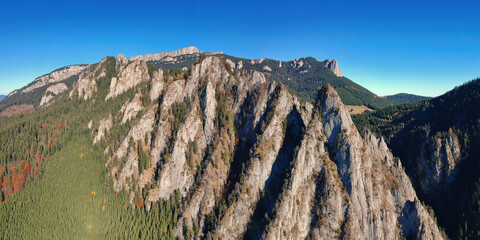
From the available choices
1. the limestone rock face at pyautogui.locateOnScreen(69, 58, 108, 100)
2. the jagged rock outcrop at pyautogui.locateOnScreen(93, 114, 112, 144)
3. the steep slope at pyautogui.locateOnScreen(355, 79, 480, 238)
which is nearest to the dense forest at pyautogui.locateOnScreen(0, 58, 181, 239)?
the jagged rock outcrop at pyautogui.locateOnScreen(93, 114, 112, 144)

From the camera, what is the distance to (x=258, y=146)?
340ft

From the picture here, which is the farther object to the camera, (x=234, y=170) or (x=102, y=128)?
(x=102, y=128)

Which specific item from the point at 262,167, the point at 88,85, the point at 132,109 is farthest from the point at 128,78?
the point at 262,167

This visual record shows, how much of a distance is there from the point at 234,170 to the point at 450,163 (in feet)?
320

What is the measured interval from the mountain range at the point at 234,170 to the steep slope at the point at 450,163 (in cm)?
52

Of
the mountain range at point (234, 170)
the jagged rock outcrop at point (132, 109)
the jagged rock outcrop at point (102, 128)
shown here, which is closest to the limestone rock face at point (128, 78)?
the mountain range at point (234, 170)

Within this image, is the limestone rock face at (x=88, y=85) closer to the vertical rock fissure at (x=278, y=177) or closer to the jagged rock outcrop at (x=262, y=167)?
the jagged rock outcrop at (x=262, y=167)

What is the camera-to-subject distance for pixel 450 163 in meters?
106

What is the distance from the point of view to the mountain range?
284ft

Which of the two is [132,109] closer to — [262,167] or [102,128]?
[102,128]

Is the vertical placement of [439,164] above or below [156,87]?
below

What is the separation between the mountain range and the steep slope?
1.69 ft

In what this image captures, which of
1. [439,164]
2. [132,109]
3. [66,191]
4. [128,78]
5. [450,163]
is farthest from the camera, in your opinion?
[128,78]

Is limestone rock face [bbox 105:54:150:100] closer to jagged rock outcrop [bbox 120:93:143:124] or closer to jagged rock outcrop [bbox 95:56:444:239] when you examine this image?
jagged rock outcrop [bbox 120:93:143:124]
